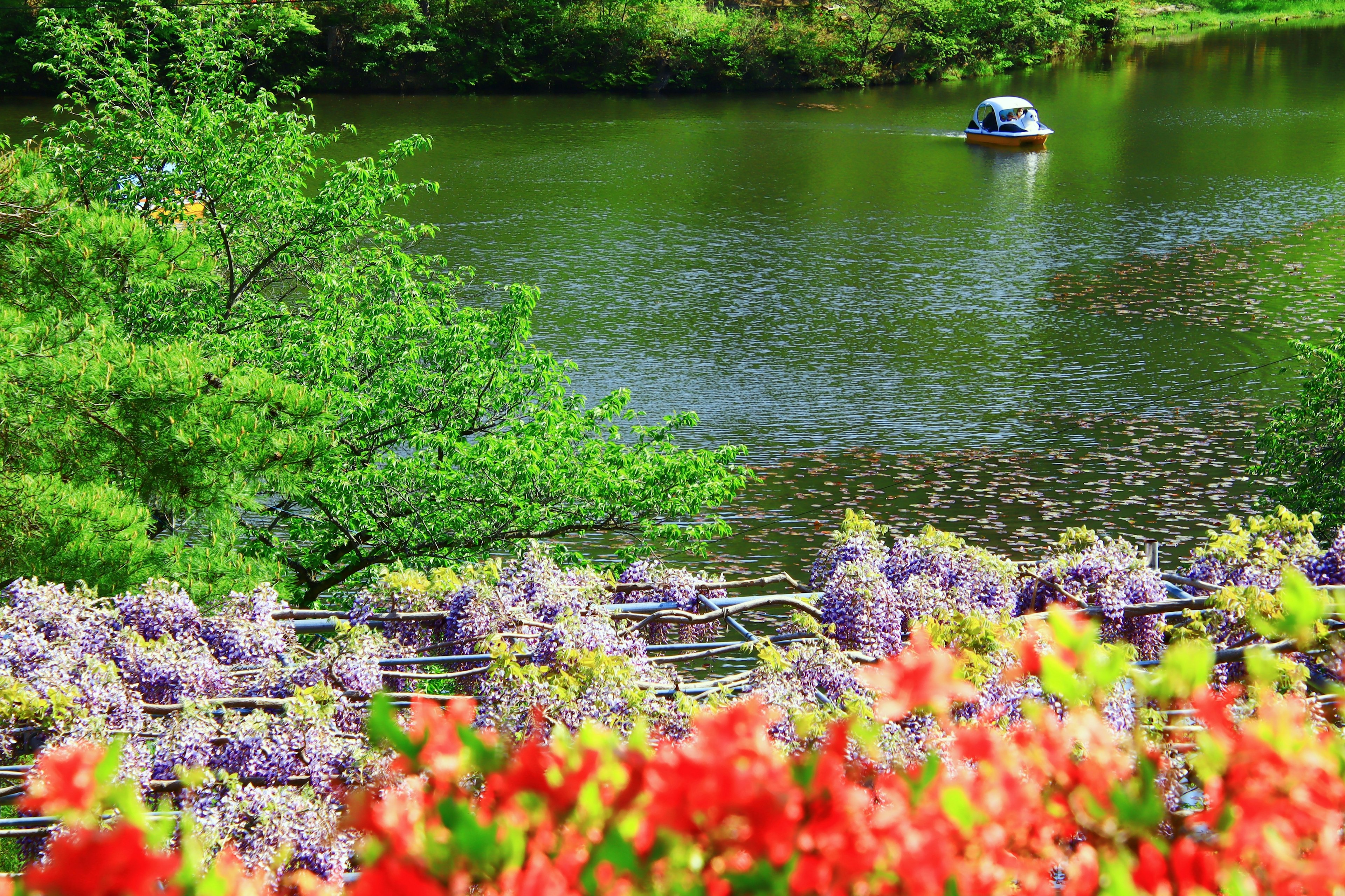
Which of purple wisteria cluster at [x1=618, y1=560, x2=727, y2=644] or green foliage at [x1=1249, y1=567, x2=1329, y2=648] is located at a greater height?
green foliage at [x1=1249, y1=567, x2=1329, y2=648]

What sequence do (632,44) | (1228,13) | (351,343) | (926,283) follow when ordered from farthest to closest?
(1228,13)
(632,44)
(926,283)
(351,343)

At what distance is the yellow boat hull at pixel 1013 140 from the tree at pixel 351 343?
35.4 meters

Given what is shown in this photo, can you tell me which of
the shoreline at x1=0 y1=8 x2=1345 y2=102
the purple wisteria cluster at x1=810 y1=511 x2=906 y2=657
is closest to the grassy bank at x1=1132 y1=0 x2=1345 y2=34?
the shoreline at x1=0 y1=8 x2=1345 y2=102

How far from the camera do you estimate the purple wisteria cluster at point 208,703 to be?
20.2ft

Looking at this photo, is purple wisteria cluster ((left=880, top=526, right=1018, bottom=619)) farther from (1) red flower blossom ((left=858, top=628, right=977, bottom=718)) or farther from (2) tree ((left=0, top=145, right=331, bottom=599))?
(1) red flower blossom ((left=858, top=628, right=977, bottom=718))

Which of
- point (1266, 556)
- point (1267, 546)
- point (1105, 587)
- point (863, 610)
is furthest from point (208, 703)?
point (1267, 546)

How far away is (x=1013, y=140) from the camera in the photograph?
48.9m

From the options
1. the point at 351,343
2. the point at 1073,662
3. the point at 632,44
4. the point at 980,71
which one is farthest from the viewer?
the point at 980,71

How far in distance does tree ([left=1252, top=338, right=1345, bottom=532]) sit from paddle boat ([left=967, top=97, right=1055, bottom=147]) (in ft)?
117

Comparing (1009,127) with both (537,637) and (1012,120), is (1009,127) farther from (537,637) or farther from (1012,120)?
(537,637)

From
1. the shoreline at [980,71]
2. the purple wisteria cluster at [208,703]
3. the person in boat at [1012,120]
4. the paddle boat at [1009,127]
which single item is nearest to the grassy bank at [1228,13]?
the shoreline at [980,71]

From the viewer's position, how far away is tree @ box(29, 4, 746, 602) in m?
13.6

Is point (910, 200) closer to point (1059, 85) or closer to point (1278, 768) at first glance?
point (1059, 85)

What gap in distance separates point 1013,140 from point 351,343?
131ft
